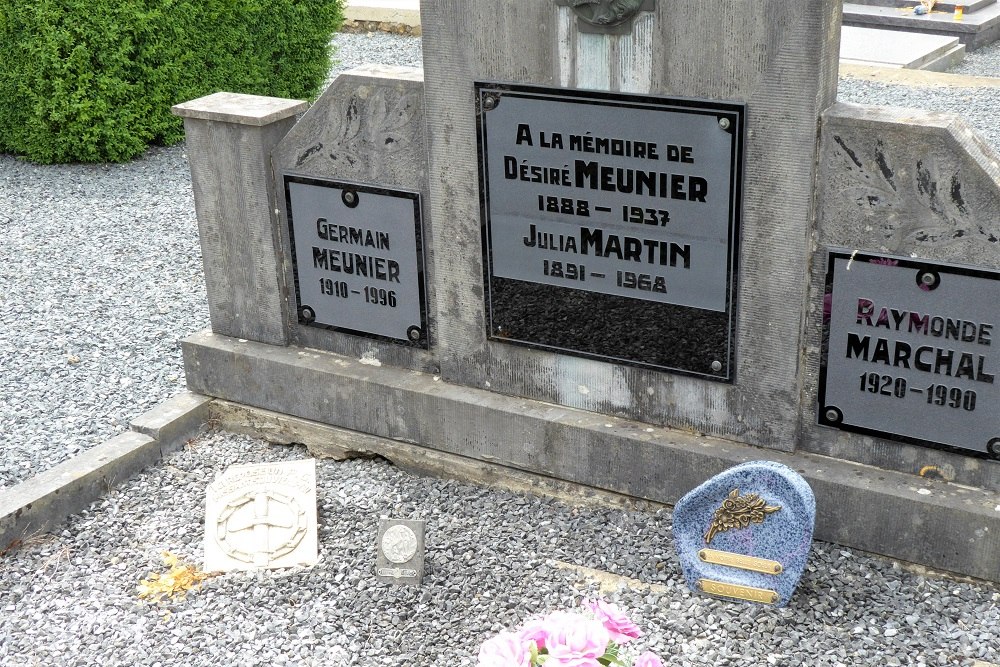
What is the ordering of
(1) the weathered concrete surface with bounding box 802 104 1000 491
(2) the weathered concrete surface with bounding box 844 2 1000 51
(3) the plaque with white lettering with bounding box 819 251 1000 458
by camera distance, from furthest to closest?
(2) the weathered concrete surface with bounding box 844 2 1000 51 < (3) the plaque with white lettering with bounding box 819 251 1000 458 < (1) the weathered concrete surface with bounding box 802 104 1000 491

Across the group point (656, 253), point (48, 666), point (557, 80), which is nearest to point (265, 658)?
point (48, 666)

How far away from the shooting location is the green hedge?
8250 millimetres

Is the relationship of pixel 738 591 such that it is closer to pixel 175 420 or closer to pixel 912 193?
pixel 912 193

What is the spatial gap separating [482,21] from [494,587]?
6.62 feet

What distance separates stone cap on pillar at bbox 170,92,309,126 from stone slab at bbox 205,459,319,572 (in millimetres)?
1441

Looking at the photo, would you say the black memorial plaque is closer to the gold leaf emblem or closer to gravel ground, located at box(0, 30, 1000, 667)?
the gold leaf emblem

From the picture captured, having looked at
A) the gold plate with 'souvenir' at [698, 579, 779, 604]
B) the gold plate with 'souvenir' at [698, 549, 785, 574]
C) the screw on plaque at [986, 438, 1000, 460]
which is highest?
the screw on plaque at [986, 438, 1000, 460]

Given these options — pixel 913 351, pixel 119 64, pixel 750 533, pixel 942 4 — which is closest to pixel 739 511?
pixel 750 533

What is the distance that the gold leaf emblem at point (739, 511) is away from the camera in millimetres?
3781

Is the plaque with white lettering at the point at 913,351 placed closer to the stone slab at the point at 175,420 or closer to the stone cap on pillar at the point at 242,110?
the stone cap on pillar at the point at 242,110

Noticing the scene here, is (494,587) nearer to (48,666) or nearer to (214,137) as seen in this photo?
(48,666)

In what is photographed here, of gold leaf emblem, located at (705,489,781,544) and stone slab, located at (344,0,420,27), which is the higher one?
stone slab, located at (344,0,420,27)

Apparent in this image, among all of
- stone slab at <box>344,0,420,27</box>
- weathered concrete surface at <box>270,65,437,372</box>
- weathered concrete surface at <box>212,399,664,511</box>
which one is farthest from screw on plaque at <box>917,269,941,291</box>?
stone slab at <box>344,0,420,27</box>

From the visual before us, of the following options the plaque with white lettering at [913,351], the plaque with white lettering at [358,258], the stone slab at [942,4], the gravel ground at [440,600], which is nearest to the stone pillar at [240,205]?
the plaque with white lettering at [358,258]
